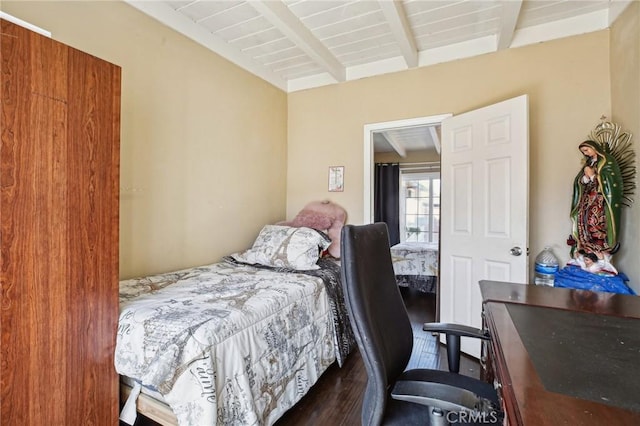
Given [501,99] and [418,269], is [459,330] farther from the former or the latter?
[418,269]

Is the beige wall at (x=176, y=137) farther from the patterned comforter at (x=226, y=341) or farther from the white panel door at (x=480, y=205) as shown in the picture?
the white panel door at (x=480, y=205)

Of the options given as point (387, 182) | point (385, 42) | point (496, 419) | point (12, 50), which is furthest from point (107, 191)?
point (387, 182)

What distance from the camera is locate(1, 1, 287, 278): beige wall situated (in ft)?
6.26

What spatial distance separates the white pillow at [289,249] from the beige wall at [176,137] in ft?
1.21

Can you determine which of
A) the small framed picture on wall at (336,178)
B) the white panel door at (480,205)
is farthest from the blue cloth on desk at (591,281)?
the small framed picture on wall at (336,178)

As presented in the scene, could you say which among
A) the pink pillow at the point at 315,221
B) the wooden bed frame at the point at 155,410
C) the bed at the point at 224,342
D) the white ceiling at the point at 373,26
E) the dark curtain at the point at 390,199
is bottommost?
the wooden bed frame at the point at 155,410

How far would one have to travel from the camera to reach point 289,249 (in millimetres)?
2518

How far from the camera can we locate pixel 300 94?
11.5 feet

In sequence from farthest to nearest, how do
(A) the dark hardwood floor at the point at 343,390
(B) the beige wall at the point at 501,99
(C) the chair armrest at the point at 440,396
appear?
(B) the beige wall at the point at 501,99
(A) the dark hardwood floor at the point at 343,390
(C) the chair armrest at the point at 440,396

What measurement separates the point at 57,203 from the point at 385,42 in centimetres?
268

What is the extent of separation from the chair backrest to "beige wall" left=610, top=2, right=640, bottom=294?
1.75m

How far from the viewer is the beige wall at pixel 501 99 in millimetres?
2330

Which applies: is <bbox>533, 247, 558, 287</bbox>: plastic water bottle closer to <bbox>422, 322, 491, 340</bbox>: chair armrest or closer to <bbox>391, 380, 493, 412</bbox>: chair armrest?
<bbox>422, 322, 491, 340</bbox>: chair armrest

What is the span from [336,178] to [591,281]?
2235mm
